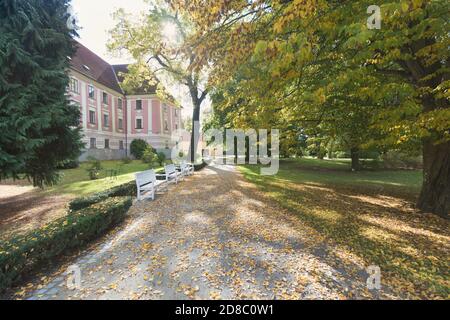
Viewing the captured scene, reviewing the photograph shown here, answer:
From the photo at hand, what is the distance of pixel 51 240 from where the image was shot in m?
3.59

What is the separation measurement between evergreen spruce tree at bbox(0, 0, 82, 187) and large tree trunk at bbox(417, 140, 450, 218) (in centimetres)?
1165

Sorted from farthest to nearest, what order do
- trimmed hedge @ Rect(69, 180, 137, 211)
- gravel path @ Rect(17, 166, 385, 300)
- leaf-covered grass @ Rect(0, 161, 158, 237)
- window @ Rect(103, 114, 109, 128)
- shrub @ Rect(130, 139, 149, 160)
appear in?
shrub @ Rect(130, 139, 149, 160) < window @ Rect(103, 114, 109, 128) < leaf-covered grass @ Rect(0, 161, 158, 237) < trimmed hedge @ Rect(69, 180, 137, 211) < gravel path @ Rect(17, 166, 385, 300)

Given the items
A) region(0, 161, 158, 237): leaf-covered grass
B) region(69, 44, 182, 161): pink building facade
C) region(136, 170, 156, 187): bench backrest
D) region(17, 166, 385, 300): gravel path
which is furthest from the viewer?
region(69, 44, 182, 161): pink building facade

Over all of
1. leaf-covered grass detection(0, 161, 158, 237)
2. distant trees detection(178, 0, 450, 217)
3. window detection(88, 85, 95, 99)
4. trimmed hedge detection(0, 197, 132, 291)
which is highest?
window detection(88, 85, 95, 99)

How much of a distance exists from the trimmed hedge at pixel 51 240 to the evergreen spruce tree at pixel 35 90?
3541 mm

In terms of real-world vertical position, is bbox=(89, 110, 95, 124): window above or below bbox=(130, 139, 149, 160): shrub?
above

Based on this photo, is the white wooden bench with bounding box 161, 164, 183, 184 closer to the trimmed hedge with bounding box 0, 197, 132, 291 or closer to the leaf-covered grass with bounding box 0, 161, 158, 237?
the leaf-covered grass with bounding box 0, 161, 158, 237

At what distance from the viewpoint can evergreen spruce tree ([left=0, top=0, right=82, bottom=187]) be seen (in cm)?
630

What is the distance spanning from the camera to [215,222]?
18.3 feet

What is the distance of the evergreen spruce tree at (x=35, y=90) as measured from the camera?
6.30 metres

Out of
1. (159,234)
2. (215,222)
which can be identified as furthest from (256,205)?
(159,234)

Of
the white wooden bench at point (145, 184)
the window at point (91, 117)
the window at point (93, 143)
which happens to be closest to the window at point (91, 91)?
the window at point (91, 117)

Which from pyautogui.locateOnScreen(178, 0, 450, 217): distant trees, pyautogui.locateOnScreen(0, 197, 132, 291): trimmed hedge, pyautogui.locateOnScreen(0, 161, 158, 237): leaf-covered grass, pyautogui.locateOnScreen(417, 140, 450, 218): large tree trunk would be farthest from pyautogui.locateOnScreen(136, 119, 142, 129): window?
pyautogui.locateOnScreen(417, 140, 450, 218): large tree trunk
